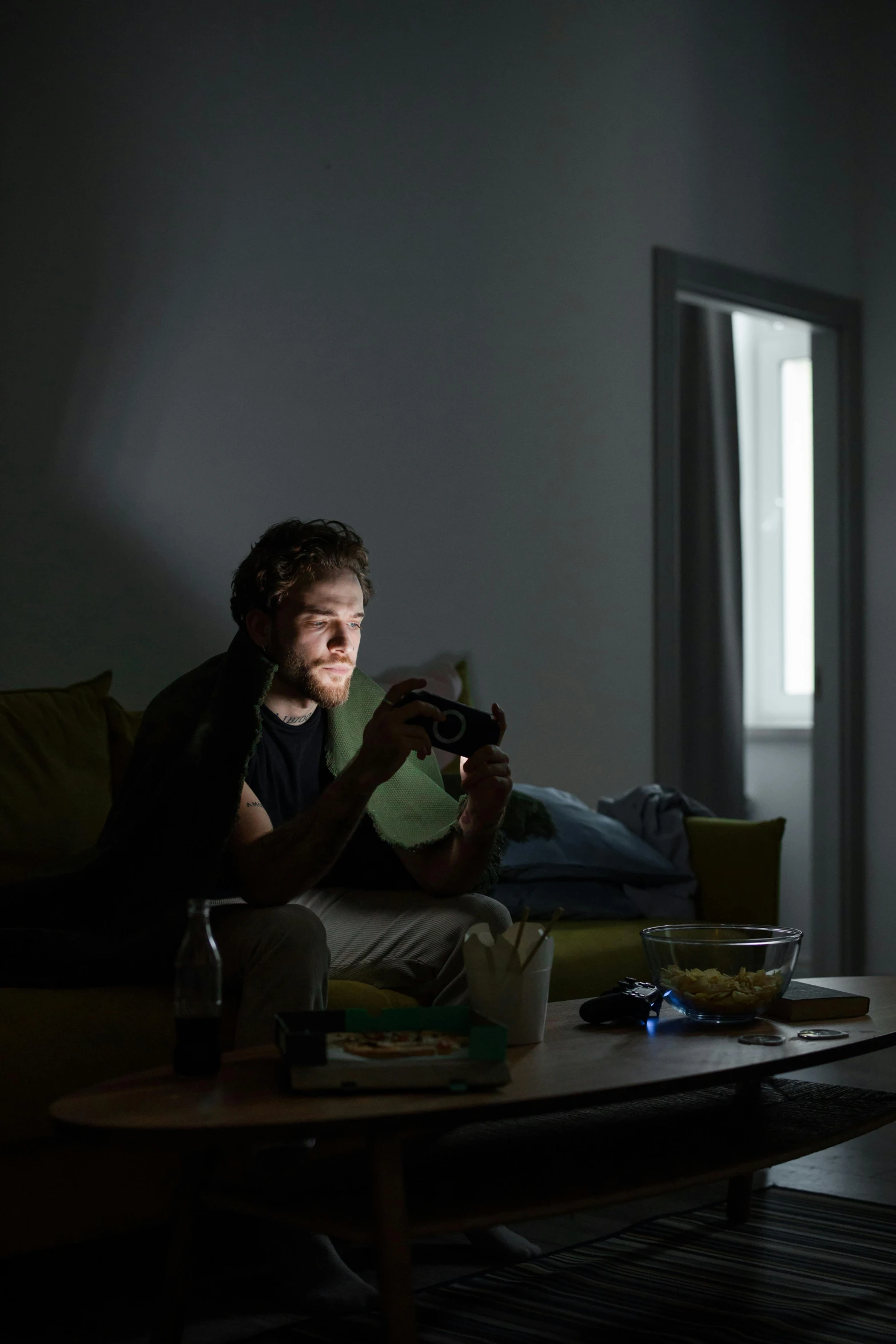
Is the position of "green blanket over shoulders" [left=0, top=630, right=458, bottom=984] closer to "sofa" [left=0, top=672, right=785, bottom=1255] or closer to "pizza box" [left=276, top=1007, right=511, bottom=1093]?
"sofa" [left=0, top=672, right=785, bottom=1255]

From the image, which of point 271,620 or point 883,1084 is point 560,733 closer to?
point 883,1084

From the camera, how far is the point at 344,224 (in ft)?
10.6

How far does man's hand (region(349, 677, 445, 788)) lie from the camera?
1935mm

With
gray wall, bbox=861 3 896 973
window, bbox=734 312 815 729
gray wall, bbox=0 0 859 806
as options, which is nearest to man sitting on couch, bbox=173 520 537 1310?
gray wall, bbox=0 0 859 806

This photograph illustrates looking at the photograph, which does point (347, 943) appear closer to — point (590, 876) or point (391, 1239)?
point (590, 876)

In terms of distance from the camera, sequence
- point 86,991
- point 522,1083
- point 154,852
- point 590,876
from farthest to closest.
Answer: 1. point 590,876
2. point 154,852
3. point 86,991
4. point 522,1083

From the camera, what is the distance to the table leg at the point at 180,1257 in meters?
1.47

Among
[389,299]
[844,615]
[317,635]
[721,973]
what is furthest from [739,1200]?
[844,615]

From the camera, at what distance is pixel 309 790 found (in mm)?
2275

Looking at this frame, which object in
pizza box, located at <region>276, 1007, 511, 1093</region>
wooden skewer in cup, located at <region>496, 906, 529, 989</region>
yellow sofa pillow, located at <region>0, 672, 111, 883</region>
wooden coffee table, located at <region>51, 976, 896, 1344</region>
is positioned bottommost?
wooden coffee table, located at <region>51, 976, 896, 1344</region>

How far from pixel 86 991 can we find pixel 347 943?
0.45 metres

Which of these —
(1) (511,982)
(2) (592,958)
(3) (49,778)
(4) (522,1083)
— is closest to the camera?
(4) (522,1083)

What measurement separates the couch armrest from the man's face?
1.09 metres

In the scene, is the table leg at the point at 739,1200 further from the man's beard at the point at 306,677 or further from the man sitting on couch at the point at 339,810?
the man's beard at the point at 306,677
